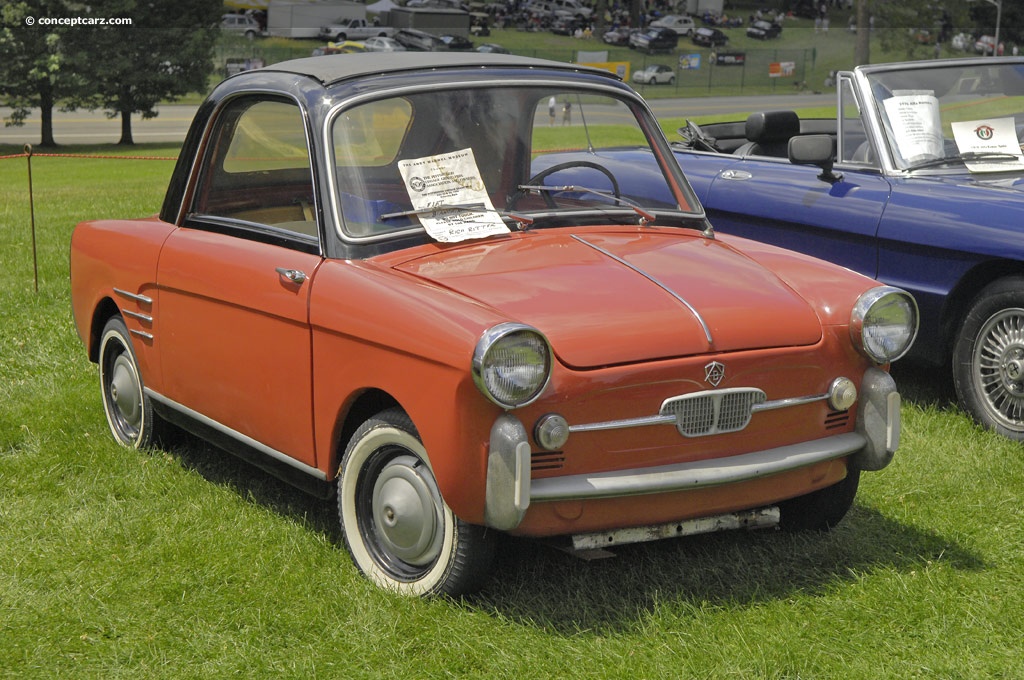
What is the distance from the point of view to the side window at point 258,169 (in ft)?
15.4

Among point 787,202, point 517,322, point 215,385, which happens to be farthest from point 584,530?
point 787,202

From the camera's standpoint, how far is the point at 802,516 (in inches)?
179

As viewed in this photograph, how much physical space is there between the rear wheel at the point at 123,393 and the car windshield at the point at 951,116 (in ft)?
12.7

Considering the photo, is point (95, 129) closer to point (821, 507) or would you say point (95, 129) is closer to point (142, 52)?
point (142, 52)

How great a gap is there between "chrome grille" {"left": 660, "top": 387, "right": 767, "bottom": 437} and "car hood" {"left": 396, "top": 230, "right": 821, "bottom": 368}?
0.14m

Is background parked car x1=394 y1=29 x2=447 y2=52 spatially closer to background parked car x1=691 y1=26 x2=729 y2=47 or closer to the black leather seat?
background parked car x1=691 y1=26 x2=729 y2=47

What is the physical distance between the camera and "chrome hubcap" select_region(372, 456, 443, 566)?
381 centimetres

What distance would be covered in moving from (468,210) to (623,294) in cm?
82

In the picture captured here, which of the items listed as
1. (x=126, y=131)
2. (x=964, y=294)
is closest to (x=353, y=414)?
(x=964, y=294)

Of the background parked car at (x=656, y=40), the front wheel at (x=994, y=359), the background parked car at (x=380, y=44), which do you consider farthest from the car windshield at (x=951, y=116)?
the background parked car at (x=656, y=40)

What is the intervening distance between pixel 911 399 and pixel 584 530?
332 cm

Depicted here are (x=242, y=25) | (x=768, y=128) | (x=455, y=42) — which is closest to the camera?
(x=768, y=128)

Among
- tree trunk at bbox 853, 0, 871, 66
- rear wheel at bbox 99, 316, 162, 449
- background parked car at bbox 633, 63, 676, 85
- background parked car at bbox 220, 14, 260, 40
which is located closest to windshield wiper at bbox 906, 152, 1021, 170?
rear wheel at bbox 99, 316, 162, 449

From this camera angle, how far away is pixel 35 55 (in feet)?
118
